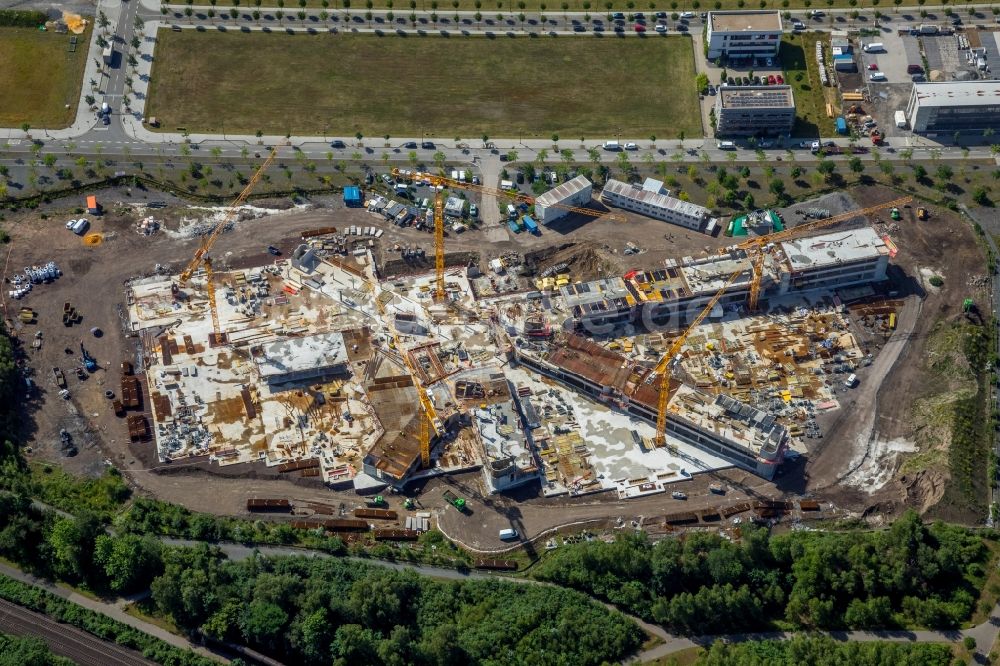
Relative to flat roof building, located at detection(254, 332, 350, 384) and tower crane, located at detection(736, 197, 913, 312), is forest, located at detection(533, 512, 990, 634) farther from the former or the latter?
flat roof building, located at detection(254, 332, 350, 384)

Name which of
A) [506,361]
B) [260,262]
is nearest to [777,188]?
[506,361]

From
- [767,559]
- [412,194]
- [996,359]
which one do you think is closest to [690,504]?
[767,559]

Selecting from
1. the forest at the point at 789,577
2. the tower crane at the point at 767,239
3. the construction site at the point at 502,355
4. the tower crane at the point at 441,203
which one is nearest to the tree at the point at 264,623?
the construction site at the point at 502,355

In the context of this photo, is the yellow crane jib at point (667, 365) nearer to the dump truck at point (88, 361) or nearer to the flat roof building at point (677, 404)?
the flat roof building at point (677, 404)

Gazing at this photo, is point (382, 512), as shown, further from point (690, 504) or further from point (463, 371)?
point (690, 504)

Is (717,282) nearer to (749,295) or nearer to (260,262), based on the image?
(749,295)

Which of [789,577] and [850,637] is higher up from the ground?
[789,577]
